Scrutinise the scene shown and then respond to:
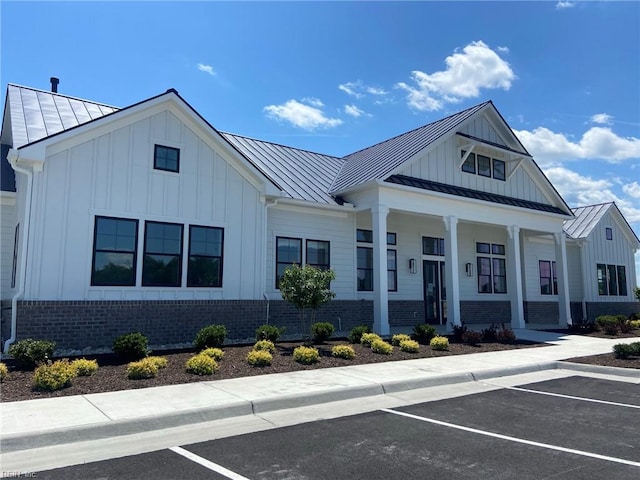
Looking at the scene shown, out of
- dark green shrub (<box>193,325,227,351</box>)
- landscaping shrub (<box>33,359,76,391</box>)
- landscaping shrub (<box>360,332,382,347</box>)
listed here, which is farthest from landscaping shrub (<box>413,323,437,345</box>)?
landscaping shrub (<box>33,359,76,391</box>)

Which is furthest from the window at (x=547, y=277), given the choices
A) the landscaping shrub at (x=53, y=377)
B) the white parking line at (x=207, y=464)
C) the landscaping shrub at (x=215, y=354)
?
the white parking line at (x=207, y=464)

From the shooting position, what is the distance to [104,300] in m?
11.4

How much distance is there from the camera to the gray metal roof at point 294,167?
16344mm

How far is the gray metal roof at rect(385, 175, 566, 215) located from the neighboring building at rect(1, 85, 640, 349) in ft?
0.28

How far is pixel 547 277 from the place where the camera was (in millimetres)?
24984

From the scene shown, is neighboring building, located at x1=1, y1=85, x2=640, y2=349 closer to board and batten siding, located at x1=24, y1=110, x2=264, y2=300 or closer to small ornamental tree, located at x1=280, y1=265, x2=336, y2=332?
board and batten siding, located at x1=24, y1=110, x2=264, y2=300

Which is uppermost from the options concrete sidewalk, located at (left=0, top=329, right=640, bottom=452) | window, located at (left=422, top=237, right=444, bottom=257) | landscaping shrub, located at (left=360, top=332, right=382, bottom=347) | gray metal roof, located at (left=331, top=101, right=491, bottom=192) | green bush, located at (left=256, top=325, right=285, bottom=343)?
gray metal roof, located at (left=331, top=101, right=491, bottom=192)

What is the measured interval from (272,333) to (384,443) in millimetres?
6914

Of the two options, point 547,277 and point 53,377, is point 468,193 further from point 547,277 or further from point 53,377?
point 53,377

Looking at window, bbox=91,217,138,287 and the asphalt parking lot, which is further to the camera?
window, bbox=91,217,138,287

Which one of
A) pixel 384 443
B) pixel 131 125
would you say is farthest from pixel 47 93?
pixel 384 443

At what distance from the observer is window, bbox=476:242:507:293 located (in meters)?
21.9

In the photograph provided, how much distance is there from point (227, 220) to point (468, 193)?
31.4 feet

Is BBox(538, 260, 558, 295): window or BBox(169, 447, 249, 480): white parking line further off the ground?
BBox(538, 260, 558, 295): window
